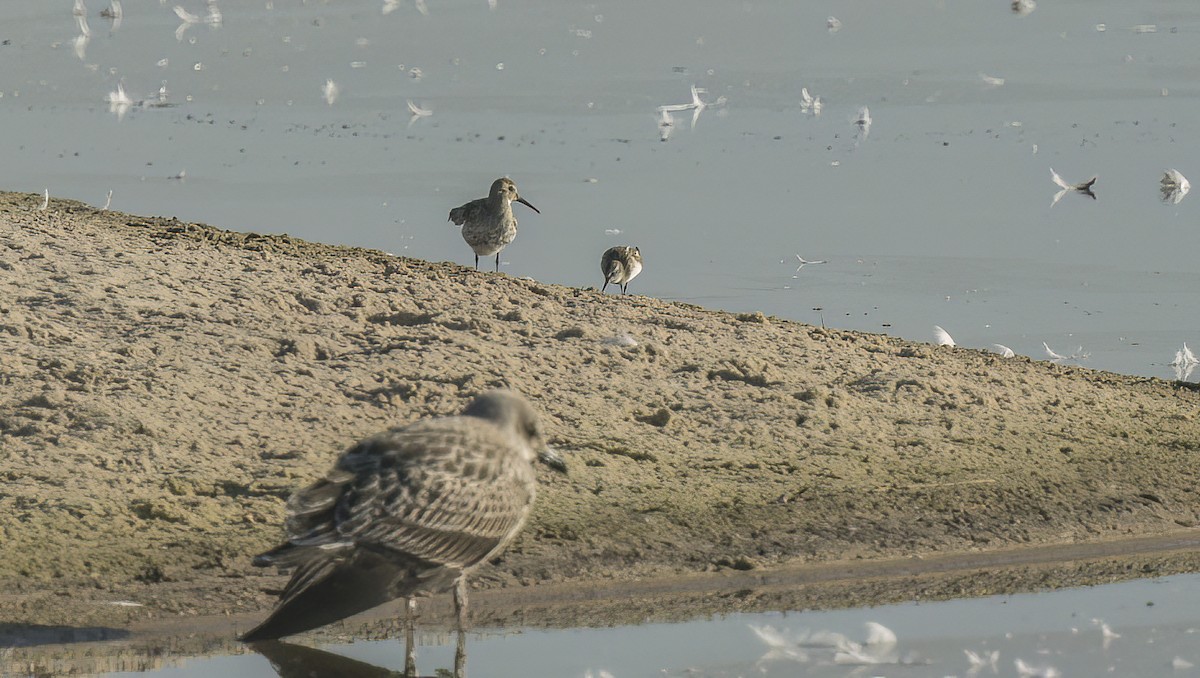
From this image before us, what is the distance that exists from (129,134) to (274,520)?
11257mm

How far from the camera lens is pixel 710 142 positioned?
749 inches

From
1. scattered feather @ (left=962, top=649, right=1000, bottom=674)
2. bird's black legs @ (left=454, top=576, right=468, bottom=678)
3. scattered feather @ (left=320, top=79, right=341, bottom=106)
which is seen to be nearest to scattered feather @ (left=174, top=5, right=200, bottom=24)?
scattered feather @ (left=320, top=79, right=341, bottom=106)

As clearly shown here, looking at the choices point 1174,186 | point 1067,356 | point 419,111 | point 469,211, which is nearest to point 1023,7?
point 1174,186

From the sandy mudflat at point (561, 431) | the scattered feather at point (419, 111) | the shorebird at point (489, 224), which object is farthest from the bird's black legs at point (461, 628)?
the scattered feather at point (419, 111)

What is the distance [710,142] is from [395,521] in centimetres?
1197

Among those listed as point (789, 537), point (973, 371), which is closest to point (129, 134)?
point (973, 371)

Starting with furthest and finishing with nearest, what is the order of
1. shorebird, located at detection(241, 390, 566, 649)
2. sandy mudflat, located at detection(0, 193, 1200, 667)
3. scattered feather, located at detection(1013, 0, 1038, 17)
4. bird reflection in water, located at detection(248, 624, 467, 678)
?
1. scattered feather, located at detection(1013, 0, 1038, 17)
2. sandy mudflat, located at detection(0, 193, 1200, 667)
3. bird reflection in water, located at detection(248, 624, 467, 678)
4. shorebird, located at detection(241, 390, 566, 649)

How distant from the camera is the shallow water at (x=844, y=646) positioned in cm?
798

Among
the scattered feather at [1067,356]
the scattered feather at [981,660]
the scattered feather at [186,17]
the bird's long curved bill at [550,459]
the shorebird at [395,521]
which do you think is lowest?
the scattered feather at [981,660]

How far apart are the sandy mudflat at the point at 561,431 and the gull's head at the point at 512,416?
3.06 ft

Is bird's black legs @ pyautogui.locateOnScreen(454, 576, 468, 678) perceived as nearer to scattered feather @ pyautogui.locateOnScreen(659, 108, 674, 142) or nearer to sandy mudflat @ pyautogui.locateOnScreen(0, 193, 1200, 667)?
sandy mudflat @ pyautogui.locateOnScreen(0, 193, 1200, 667)

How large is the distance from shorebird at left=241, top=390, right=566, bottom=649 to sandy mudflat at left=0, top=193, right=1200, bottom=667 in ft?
2.70

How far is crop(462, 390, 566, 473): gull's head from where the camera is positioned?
26.3ft

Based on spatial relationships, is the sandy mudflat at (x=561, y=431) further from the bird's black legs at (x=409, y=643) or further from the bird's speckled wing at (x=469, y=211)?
the bird's speckled wing at (x=469, y=211)
